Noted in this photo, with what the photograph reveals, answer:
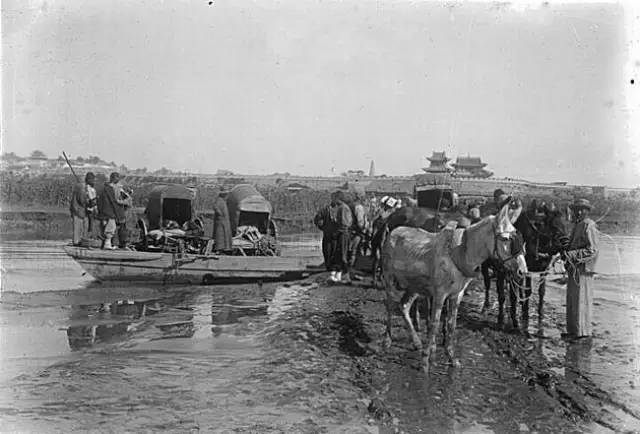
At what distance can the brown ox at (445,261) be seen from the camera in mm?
7309

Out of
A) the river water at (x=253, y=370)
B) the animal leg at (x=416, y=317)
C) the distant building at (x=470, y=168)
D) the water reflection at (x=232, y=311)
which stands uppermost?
the distant building at (x=470, y=168)

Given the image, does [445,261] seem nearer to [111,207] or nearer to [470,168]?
[111,207]

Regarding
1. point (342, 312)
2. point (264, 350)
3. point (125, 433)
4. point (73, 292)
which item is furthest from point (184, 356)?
point (73, 292)

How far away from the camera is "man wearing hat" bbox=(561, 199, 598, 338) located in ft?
29.6

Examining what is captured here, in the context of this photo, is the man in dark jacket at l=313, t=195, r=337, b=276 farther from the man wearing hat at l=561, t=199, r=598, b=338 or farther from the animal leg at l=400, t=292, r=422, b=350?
the man wearing hat at l=561, t=199, r=598, b=338

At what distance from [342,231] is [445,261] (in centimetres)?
709

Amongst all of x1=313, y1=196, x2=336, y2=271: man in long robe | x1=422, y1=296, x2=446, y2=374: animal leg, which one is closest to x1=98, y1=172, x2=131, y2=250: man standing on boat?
x1=313, y1=196, x2=336, y2=271: man in long robe

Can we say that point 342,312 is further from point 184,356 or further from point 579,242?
point 579,242

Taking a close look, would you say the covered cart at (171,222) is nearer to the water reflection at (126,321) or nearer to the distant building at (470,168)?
the water reflection at (126,321)

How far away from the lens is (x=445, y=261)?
7727mm

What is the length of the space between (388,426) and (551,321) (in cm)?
637

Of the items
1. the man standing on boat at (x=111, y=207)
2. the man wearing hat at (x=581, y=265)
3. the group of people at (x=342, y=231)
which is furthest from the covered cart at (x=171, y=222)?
the man wearing hat at (x=581, y=265)

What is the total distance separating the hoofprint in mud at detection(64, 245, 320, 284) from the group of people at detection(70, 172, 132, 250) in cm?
49

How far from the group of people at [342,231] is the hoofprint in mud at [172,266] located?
1.95 metres
